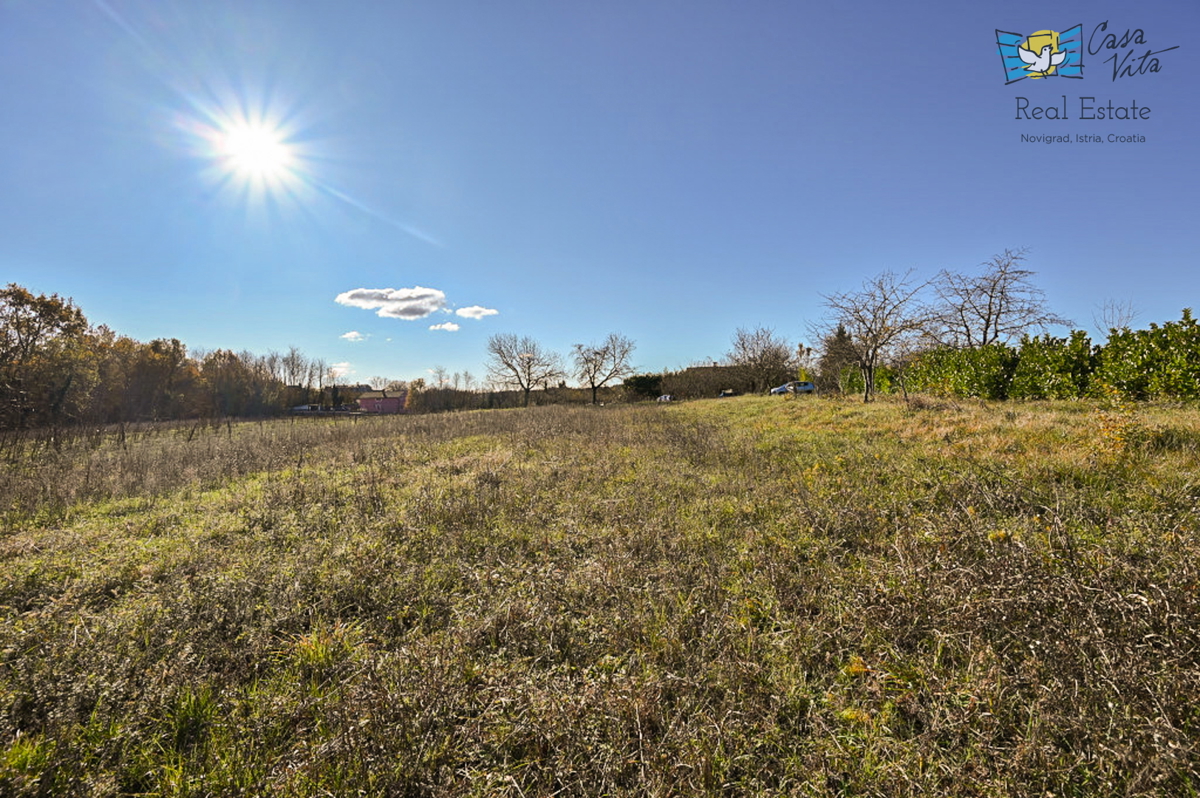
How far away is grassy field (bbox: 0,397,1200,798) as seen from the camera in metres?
2.04

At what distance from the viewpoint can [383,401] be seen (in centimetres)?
6241

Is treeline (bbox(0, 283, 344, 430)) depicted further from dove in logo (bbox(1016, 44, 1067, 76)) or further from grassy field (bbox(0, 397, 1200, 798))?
dove in logo (bbox(1016, 44, 1067, 76))

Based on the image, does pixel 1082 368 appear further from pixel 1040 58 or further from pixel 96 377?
pixel 96 377

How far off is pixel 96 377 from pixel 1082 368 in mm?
42314

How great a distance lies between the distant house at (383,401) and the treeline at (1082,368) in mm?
58267

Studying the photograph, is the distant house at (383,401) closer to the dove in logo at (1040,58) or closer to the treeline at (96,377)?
the treeline at (96,377)

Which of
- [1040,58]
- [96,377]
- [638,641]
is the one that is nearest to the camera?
[638,641]

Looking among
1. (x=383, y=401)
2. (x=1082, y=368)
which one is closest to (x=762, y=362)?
(x=1082, y=368)

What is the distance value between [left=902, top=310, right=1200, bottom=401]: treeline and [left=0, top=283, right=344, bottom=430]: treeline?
3193 cm

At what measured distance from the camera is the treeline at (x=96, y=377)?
706 inches

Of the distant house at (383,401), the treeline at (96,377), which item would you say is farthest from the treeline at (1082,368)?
the distant house at (383,401)

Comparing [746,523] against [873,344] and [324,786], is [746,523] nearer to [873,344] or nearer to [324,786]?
[324,786]

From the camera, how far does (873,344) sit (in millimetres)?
15352

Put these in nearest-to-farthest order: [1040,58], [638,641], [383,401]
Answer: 1. [638,641]
2. [1040,58]
3. [383,401]
